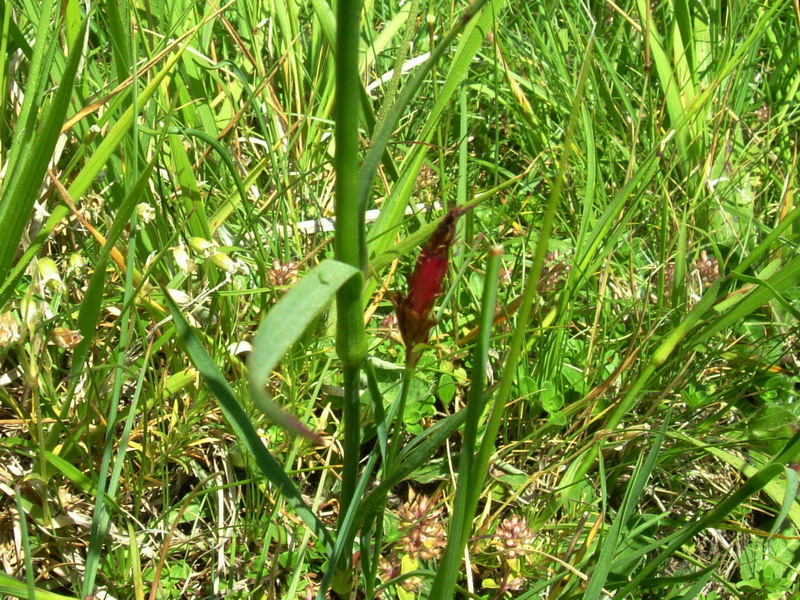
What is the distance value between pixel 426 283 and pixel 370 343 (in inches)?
32.1

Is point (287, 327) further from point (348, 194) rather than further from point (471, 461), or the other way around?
point (471, 461)

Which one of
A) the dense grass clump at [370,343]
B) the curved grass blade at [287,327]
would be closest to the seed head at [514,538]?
the dense grass clump at [370,343]

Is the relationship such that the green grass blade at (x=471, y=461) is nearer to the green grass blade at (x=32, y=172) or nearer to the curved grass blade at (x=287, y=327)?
the curved grass blade at (x=287, y=327)

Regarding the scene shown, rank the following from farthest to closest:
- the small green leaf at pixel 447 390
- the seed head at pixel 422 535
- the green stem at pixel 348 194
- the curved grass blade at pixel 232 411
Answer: the small green leaf at pixel 447 390 → the seed head at pixel 422 535 → the curved grass blade at pixel 232 411 → the green stem at pixel 348 194

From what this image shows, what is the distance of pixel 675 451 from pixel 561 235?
0.71m

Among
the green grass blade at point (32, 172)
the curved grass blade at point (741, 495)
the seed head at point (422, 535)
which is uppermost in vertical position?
the green grass blade at point (32, 172)

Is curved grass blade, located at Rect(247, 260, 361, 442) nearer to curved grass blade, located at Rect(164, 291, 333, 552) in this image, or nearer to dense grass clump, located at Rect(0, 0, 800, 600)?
dense grass clump, located at Rect(0, 0, 800, 600)

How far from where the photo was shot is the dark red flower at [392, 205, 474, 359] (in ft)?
2.42

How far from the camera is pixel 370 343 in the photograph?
1.55 m

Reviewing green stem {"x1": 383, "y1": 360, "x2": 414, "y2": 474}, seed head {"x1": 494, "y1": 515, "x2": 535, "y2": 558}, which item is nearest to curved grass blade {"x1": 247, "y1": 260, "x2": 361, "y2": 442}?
green stem {"x1": 383, "y1": 360, "x2": 414, "y2": 474}

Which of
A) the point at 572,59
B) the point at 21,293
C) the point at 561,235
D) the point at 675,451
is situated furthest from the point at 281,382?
the point at 572,59

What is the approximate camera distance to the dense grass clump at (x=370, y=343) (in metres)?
1.03

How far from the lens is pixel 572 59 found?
2137 mm

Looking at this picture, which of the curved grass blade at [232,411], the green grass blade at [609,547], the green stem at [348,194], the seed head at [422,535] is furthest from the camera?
the seed head at [422,535]
